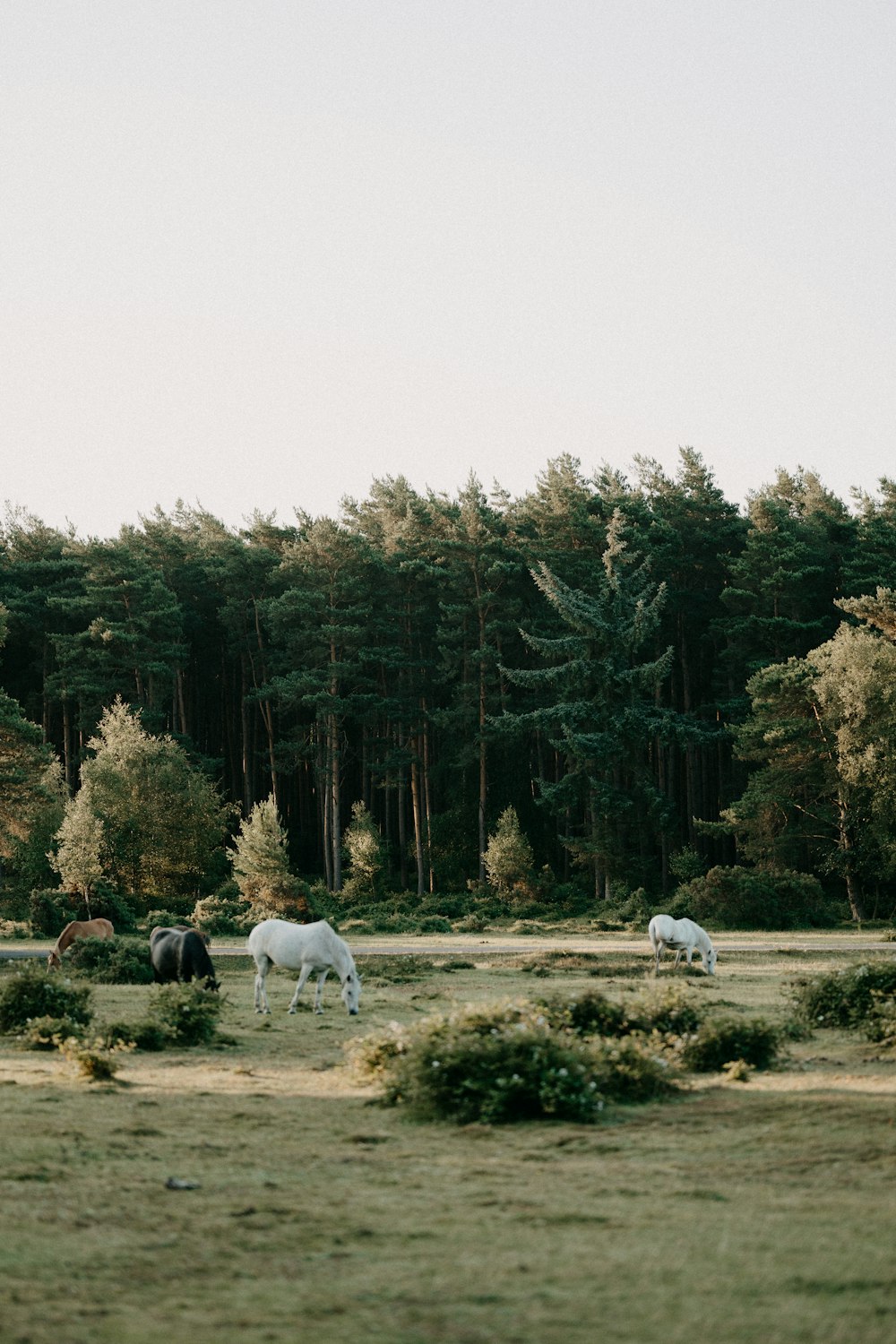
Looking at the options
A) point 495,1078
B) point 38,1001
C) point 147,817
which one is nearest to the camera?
point 495,1078

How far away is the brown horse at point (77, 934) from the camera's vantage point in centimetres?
2839

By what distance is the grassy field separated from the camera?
19.9 feet

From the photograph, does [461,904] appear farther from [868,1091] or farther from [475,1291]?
[475,1291]

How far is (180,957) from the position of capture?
21.7m

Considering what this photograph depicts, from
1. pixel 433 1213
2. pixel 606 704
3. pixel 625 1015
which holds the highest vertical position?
pixel 606 704

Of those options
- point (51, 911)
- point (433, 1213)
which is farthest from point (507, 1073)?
point (51, 911)

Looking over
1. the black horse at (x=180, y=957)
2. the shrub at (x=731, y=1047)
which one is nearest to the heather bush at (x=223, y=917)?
the black horse at (x=180, y=957)

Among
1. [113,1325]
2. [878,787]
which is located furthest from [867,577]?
[113,1325]

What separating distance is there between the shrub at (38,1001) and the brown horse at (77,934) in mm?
10607

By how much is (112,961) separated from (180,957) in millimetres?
6489

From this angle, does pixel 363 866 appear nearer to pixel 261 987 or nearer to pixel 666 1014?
pixel 261 987

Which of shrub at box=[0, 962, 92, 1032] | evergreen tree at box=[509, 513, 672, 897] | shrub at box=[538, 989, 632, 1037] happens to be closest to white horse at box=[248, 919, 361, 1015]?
shrub at box=[0, 962, 92, 1032]

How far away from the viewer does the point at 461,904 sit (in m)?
52.1

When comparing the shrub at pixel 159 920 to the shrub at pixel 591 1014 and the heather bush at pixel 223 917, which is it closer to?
the heather bush at pixel 223 917
